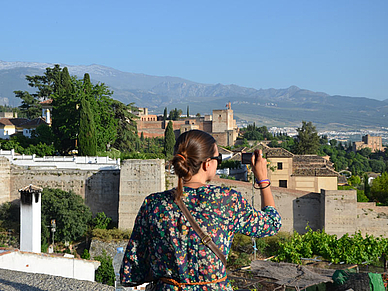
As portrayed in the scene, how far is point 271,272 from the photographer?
9383mm

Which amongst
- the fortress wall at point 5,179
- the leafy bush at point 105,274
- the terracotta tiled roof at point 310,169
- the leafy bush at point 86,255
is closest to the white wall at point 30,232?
the leafy bush at point 105,274

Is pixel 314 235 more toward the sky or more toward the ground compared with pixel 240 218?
more toward the ground

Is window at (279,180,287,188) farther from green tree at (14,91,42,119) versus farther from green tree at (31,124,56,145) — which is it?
green tree at (14,91,42,119)

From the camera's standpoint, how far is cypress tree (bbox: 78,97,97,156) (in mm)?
22797

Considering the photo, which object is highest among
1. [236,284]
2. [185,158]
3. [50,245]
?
[185,158]

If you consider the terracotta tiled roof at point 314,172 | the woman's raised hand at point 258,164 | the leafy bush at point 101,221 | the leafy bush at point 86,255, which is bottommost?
the leafy bush at point 86,255

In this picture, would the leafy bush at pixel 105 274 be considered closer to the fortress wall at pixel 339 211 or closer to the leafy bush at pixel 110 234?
the leafy bush at pixel 110 234

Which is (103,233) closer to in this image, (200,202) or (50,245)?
(50,245)

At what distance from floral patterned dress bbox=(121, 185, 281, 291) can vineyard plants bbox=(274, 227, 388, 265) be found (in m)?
13.1

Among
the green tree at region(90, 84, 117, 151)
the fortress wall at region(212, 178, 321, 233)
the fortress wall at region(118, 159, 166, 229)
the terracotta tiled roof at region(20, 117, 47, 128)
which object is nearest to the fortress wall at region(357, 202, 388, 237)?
the fortress wall at region(212, 178, 321, 233)

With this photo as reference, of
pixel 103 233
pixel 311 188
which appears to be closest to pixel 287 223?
pixel 311 188

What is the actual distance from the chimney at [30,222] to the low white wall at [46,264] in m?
3.63

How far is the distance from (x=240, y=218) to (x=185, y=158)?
1.31 feet

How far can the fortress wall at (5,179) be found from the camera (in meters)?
20.2
